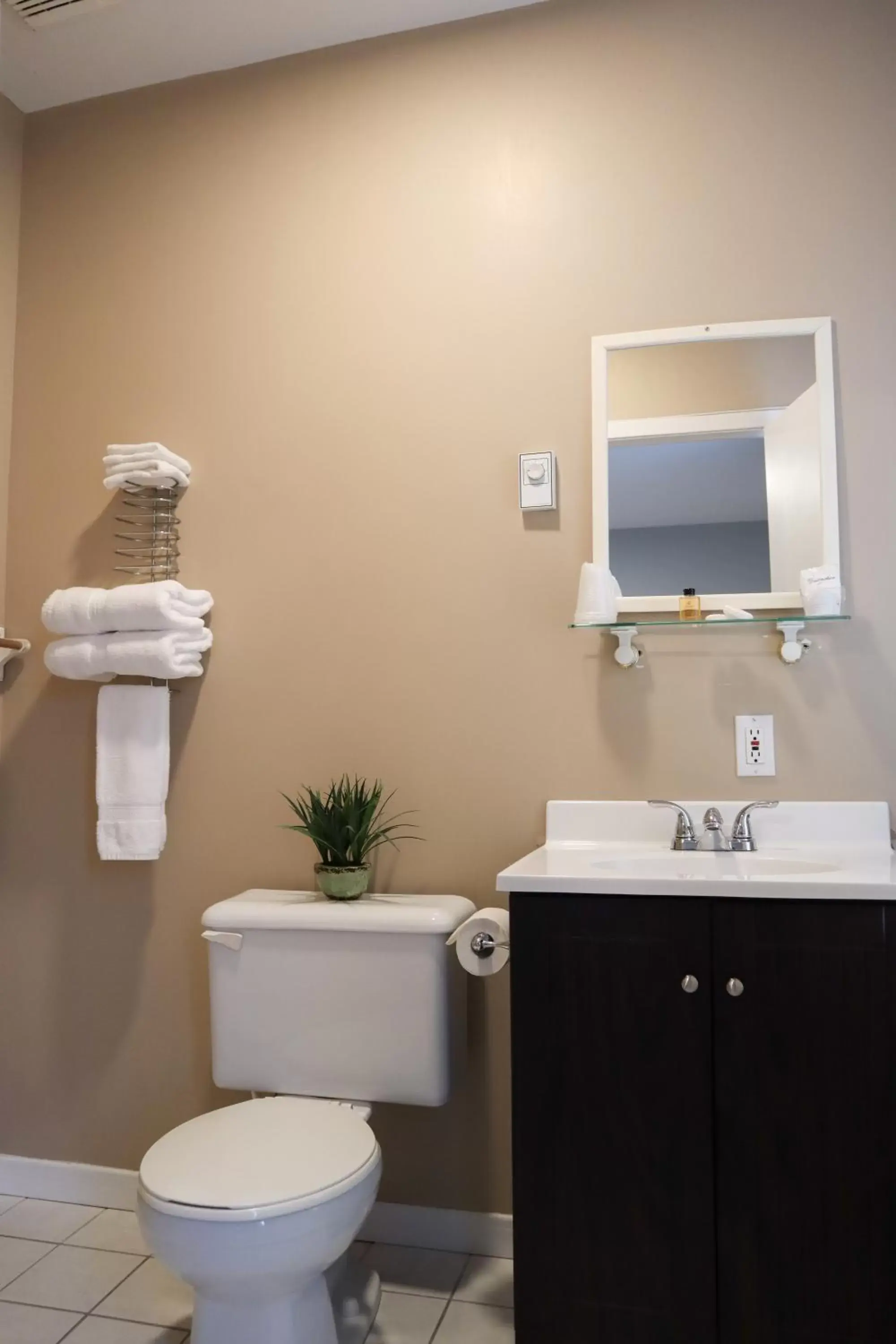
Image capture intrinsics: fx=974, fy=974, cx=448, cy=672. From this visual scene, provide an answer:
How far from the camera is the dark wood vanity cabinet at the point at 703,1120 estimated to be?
1.36 metres

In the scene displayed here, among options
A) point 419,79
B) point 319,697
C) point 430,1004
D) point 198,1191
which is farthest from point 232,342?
point 198,1191

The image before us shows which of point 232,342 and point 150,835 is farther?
point 232,342

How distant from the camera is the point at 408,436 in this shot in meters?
2.15

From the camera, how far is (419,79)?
220cm

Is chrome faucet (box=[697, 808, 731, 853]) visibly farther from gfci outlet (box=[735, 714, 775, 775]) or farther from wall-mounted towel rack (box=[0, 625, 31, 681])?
wall-mounted towel rack (box=[0, 625, 31, 681])

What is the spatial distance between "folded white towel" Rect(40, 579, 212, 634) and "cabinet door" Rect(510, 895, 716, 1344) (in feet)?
3.42

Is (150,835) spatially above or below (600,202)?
below

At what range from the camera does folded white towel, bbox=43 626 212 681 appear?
2.10 metres

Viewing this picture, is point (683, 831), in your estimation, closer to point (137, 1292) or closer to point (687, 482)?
point (687, 482)

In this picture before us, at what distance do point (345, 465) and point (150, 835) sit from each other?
3.04 ft

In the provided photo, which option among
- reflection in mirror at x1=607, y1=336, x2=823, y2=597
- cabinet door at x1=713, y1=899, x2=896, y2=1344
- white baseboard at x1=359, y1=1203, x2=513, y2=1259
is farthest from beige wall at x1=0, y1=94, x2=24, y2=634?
cabinet door at x1=713, y1=899, x2=896, y2=1344

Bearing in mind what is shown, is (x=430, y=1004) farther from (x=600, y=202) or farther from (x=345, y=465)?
(x=600, y=202)

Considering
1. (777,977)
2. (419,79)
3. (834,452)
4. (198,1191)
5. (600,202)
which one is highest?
(419,79)

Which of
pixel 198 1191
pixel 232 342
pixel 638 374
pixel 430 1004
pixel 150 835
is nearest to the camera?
pixel 198 1191
